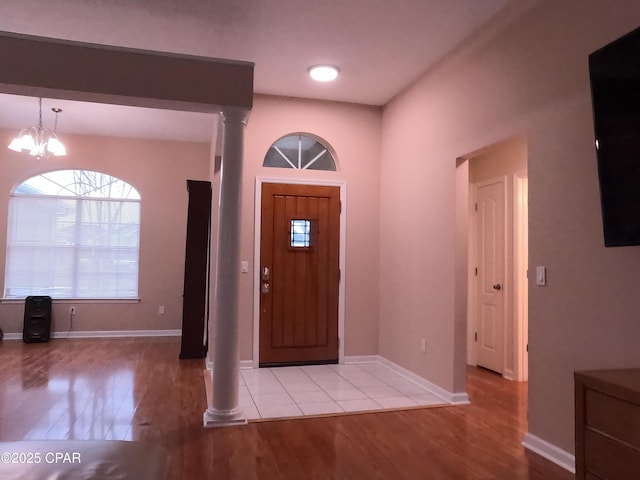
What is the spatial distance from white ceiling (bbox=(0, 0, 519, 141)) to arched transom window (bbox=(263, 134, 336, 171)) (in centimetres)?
74

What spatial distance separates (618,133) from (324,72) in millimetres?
2735

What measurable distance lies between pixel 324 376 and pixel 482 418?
1.66 metres

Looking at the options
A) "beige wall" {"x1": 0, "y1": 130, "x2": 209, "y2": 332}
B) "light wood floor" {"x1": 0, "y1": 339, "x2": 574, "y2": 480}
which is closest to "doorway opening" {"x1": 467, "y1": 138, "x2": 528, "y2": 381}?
"light wood floor" {"x1": 0, "y1": 339, "x2": 574, "y2": 480}

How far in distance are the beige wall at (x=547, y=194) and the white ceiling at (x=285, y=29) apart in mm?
319

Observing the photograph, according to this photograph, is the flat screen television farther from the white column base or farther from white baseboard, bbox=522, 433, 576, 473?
the white column base

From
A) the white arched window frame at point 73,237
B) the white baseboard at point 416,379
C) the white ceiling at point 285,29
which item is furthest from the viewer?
the white arched window frame at point 73,237

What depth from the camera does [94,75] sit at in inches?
129

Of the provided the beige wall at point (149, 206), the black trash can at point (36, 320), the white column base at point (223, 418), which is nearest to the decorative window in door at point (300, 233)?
the white column base at point (223, 418)

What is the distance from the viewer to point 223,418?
3361 mm

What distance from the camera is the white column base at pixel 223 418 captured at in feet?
10.9

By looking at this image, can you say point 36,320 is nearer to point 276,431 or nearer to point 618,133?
point 276,431

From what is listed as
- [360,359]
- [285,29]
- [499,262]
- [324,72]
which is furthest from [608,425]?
[360,359]

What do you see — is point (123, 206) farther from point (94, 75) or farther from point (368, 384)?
point (368, 384)

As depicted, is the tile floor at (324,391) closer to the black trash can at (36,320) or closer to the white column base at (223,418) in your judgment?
the white column base at (223,418)
